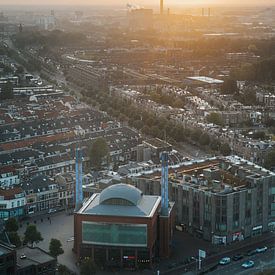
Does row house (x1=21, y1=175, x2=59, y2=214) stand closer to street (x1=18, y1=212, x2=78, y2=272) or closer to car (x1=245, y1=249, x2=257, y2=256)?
street (x1=18, y1=212, x2=78, y2=272)

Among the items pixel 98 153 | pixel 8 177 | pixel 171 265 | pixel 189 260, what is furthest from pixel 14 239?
pixel 98 153

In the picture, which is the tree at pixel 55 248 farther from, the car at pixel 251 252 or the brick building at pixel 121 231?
the car at pixel 251 252

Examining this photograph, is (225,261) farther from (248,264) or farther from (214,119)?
(214,119)

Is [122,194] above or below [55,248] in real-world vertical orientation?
above

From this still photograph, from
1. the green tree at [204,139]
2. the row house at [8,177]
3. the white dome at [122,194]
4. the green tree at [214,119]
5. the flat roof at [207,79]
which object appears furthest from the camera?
the flat roof at [207,79]

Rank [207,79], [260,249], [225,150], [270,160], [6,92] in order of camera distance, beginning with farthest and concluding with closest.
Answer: [207,79], [6,92], [225,150], [270,160], [260,249]

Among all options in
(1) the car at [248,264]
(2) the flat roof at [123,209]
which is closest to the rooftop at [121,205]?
(2) the flat roof at [123,209]
